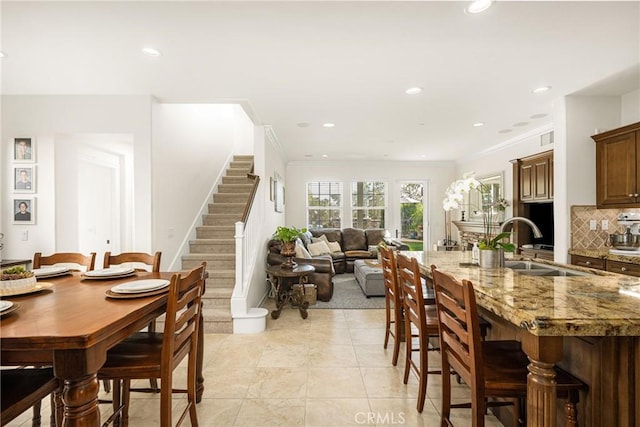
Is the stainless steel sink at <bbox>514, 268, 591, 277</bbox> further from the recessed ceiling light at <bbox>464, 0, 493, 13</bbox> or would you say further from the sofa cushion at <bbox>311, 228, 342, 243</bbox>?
the sofa cushion at <bbox>311, 228, 342, 243</bbox>

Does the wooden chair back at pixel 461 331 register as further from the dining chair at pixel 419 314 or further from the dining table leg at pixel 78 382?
the dining table leg at pixel 78 382

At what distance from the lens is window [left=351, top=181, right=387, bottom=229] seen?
824 cm

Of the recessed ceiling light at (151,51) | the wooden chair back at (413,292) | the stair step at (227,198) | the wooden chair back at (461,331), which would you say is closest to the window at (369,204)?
the stair step at (227,198)

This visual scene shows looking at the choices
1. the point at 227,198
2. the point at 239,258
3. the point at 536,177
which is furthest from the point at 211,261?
the point at 536,177

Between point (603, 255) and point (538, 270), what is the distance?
5.22 feet

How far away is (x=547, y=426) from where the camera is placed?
1.09m

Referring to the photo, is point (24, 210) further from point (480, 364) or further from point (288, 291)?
point (480, 364)

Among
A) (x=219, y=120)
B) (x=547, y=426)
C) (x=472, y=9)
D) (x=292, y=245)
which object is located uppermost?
(x=219, y=120)

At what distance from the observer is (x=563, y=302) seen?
4.17 feet

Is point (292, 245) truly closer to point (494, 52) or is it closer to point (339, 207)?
point (494, 52)

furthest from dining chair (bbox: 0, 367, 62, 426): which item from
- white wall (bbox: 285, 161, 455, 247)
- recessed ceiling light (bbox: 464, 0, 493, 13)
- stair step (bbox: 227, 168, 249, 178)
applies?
white wall (bbox: 285, 161, 455, 247)

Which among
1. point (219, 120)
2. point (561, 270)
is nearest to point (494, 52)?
point (561, 270)

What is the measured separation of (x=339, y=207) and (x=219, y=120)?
3.66 meters

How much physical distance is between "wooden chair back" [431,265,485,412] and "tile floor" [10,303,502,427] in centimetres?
74
